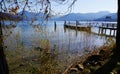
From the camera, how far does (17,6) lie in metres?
6.98

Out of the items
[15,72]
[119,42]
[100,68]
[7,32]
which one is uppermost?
[7,32]

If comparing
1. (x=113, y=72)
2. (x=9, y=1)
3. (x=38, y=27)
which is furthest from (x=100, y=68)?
(x=9, y=1)

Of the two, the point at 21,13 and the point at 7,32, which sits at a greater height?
the point at 21,13

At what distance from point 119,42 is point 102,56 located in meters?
2.50

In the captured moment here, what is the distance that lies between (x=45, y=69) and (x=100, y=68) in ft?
9.84

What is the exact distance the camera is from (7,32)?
25.6 feet

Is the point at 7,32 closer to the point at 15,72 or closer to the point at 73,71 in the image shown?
the point at 73,71

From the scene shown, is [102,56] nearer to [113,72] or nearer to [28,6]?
[113,72]

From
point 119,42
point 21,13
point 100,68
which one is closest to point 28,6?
point 21,13

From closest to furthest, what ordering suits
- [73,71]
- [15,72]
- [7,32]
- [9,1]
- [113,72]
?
[9,1] → [7,32] → [113,72] → [73,71] → [15,72]

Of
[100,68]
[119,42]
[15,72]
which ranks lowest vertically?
[15,72]

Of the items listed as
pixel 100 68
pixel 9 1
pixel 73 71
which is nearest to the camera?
pixel 9 1

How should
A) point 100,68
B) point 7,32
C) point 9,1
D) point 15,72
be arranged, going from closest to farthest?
point 9,1 → point 7,32 → point 100,68 → point 15,72

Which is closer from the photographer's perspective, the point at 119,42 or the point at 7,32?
the point at 7,32
